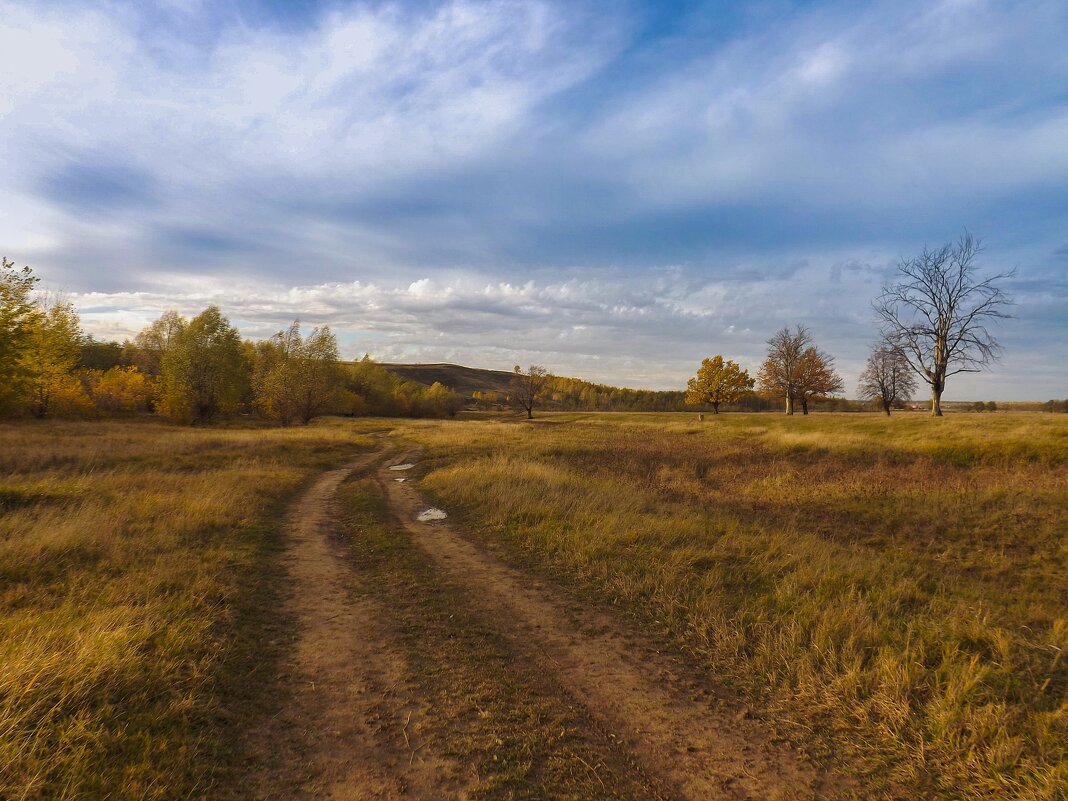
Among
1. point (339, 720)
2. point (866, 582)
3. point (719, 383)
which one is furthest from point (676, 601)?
point (719, 383)

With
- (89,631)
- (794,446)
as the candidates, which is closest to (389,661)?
(89,631)

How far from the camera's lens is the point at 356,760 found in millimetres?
4086

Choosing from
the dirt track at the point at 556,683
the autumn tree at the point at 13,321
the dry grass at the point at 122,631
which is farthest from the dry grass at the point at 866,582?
the autumn tree at the point at 13,321

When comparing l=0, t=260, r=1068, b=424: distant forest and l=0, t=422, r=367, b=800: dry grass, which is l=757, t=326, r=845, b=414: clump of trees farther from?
l=0, t=422, r=367, b=800: dry grass

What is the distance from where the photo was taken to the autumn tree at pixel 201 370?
163 ft

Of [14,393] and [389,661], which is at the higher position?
[14,393]

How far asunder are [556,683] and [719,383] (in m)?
67.7

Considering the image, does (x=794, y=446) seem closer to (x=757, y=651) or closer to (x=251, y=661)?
(x=757, y=651)

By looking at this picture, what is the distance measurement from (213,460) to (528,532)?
17810 mm

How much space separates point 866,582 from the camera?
801 cm

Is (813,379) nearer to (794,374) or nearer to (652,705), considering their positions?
(794,374)

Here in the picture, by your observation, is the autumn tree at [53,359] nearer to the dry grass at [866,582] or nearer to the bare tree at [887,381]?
the dry grass at [866,582]

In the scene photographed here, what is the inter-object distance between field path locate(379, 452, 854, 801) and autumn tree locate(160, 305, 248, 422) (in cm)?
5417

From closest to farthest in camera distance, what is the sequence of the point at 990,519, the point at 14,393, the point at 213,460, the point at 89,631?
1. the point at 89,631
2. the point at 990,519
3. the point at 213,460
4. the point at 14,393
